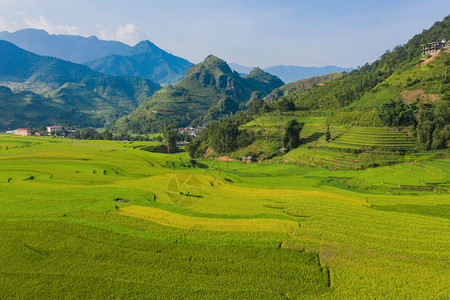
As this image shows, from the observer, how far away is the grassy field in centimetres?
1140

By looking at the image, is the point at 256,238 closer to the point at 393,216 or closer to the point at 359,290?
the point at 359,290

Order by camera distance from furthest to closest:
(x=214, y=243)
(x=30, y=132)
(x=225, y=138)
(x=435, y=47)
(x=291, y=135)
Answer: (x=30, y=132) < (x=435, y=47) < (x=225, y=138) < (x=291, y=135) < (x=214, y=243)

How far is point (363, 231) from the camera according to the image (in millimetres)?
17672

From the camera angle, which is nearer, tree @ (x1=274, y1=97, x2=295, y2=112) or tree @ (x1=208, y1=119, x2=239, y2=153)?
tree @ (x1=208, y1=119, x2=239, y2=153)

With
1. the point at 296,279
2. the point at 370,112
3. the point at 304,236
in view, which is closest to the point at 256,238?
the point at 304,236

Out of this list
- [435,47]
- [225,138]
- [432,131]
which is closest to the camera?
[432,131]

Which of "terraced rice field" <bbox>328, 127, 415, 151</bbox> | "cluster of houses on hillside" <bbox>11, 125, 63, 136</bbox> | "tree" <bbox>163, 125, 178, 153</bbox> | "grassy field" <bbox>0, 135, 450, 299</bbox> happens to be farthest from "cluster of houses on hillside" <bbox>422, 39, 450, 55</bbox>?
"cluster of houses on hillside" <bbox>11, 125, 63, 136</bbox>

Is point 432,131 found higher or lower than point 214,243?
higher

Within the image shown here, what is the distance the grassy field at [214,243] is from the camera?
449 inches

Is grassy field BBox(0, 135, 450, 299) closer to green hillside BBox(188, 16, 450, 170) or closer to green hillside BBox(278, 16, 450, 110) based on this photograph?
green hillside BBox(188, 16, 450, 170)

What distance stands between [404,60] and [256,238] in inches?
5569

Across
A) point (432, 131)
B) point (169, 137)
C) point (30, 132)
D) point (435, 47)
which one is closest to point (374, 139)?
point (432, 131)

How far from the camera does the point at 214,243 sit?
15703 millimetres

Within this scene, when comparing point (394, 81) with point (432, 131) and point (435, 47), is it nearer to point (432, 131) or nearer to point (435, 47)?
point (435, 47)
